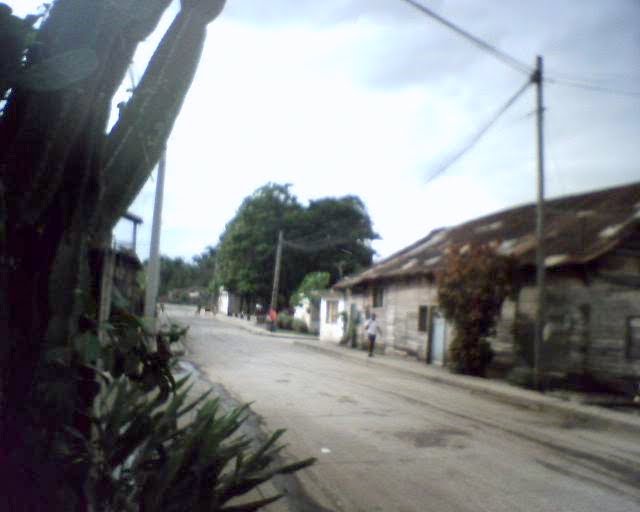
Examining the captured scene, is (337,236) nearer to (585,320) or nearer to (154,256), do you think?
(585,320)

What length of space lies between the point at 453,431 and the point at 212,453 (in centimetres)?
597

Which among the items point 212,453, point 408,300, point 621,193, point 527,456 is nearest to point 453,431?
point 527,456

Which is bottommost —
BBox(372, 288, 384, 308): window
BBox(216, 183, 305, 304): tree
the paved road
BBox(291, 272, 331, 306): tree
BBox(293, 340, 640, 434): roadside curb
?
Result: the paved road

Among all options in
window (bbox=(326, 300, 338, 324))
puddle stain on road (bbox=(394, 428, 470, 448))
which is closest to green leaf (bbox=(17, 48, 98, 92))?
puddle stain on road (bbox=(394, 428, 470, 448))

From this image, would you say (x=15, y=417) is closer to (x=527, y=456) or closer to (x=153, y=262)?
(x=527, y=456)

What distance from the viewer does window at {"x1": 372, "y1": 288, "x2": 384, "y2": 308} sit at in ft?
87.2

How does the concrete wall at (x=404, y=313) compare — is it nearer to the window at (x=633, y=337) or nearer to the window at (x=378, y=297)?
A: the window at (x=378, y=297)

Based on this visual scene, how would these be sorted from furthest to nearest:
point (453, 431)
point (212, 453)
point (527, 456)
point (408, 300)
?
point (408, 300) → point (453, 431) → point (527, 456) → point (212, 453)

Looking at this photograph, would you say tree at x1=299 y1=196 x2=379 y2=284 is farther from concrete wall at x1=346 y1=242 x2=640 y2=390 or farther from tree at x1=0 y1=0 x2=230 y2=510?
tree at x1=0 y1=0 x2=230 y2=510

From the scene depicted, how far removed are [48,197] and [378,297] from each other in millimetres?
24161

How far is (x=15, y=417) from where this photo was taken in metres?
3.20

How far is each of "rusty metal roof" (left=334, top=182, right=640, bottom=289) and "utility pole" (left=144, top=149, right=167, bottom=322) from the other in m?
8.71

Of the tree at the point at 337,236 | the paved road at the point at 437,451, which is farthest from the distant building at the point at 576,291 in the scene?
the tree at the point at 337,236

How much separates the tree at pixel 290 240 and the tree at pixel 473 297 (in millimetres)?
32106
